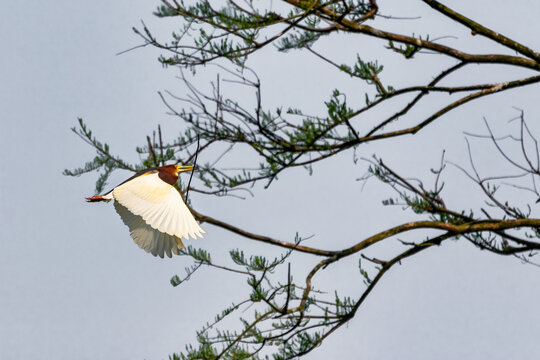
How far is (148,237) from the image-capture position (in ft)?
13.4

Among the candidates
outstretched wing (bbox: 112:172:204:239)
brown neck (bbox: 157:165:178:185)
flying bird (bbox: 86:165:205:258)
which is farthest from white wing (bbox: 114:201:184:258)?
brown neck (bbox: 157:165:178:185)

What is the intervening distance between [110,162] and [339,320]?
1452 mm

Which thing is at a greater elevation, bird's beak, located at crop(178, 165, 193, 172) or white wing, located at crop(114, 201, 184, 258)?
bird's beak, located at crop(178, 165, 193, 172)

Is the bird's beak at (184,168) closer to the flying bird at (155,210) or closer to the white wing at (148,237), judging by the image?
the flying bird at (155,210)

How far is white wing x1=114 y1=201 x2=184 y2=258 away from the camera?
157 inches

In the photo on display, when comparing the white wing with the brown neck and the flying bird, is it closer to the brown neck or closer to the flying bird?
the flying bird

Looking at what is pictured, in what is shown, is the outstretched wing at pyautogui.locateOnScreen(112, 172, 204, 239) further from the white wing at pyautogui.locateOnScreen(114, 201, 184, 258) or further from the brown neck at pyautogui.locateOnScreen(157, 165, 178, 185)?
the white wing at pyautogui.locateOnScreen(114, 201, 184, 258)

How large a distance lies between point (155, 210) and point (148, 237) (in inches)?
11.4

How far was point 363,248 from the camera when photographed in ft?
12.6

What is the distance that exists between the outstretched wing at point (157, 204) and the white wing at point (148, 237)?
17 centimetres

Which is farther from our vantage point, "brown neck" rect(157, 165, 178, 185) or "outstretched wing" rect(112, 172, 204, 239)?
"brown neck" rect(157, 165, 178, 185)

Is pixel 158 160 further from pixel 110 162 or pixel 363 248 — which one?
pixel 363 248

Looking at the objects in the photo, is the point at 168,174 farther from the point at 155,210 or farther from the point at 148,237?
the point at 148,237

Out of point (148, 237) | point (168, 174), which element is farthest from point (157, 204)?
point (148, 237)
